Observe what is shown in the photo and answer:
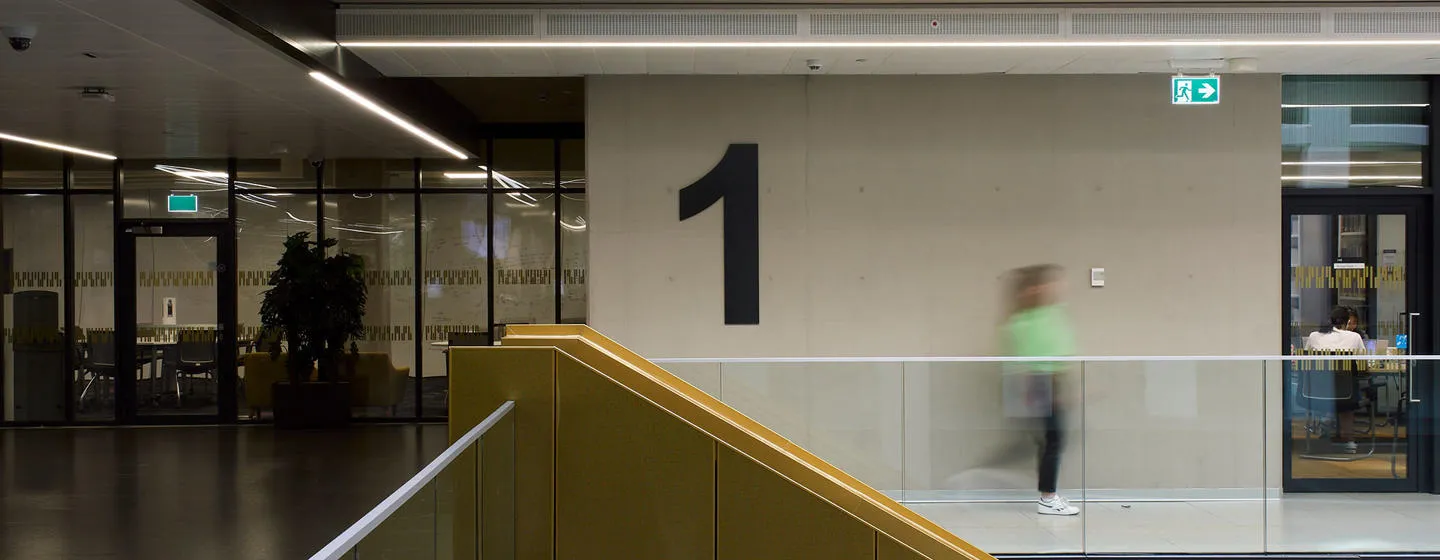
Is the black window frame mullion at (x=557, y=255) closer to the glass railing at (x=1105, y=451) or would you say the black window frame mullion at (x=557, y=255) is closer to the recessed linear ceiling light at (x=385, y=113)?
the recessed linear ceiling light at (x=385, y=113)

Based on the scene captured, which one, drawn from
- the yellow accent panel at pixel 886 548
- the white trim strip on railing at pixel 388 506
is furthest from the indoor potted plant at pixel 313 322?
the yellow accent panel at pixel 886 548

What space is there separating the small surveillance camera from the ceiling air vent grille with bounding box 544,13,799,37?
2.66 meters

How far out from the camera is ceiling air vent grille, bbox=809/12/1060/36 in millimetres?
6551

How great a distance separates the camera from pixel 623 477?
4.79m

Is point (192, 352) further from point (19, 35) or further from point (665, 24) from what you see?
point (665, 24)

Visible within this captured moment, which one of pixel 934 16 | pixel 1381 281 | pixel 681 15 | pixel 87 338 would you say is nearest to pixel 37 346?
pixel 87 338

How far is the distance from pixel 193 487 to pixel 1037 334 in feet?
20.0

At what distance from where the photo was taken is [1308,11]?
656 centimetres

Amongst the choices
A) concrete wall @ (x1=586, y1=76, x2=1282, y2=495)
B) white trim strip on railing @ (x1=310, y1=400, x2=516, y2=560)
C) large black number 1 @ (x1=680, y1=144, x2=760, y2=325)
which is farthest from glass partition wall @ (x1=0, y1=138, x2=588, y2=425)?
white trim strip on railing @ (x1=310, y1=400, x2=516, y2=560)

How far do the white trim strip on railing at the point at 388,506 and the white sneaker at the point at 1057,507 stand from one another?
146 inches

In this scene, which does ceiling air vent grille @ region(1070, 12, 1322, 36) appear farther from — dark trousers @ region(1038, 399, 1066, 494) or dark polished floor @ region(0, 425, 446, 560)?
dark polished floor @ region(0, 425, 446, 560)

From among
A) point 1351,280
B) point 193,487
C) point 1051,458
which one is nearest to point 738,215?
point 1051,458

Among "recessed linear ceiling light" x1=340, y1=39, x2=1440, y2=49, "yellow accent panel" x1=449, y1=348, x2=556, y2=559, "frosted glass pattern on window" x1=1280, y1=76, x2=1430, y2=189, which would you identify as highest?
"recessed linear ceiling light" x1=340, y1=39, x2=1440, y2=49

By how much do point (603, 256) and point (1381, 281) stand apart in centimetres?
602
